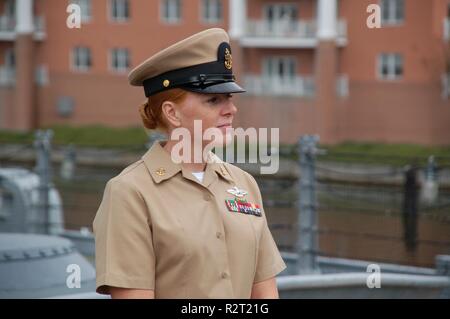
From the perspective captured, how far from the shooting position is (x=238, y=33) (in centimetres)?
3681

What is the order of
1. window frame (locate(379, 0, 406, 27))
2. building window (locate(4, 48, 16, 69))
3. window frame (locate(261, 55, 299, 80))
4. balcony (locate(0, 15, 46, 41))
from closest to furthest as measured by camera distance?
window frame (locate(379, 0, 406, 27)) < window frame (locate(261, 55, 299, 80)) < balcony (locate(0, 15, 46, 41)) < building window (locate(4, 48, 16, 69))

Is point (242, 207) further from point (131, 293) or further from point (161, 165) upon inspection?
point (131, 293)

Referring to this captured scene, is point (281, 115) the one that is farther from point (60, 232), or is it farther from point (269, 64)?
point (60, 232)

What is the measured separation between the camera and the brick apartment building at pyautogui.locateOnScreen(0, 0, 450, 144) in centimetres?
3528

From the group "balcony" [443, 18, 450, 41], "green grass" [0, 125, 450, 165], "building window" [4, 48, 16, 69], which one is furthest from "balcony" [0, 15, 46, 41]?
"balcony" [443, 18, 450, 41]

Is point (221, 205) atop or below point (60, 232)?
atop

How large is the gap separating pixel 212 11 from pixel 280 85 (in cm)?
380

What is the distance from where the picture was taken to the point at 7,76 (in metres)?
41.1

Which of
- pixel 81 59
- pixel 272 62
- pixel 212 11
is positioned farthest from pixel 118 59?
pixel 272 62

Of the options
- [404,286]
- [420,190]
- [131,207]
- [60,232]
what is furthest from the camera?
[60,232]

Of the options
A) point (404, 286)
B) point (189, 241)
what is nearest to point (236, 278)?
point (189, 241)

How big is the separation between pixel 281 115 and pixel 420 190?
2774 cm

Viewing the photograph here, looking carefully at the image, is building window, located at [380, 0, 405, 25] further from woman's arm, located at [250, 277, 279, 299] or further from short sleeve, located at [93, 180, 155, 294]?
short sleeve, located at [93, 180, 155, 294]

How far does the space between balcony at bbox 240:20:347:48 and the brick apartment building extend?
0.12 ft
